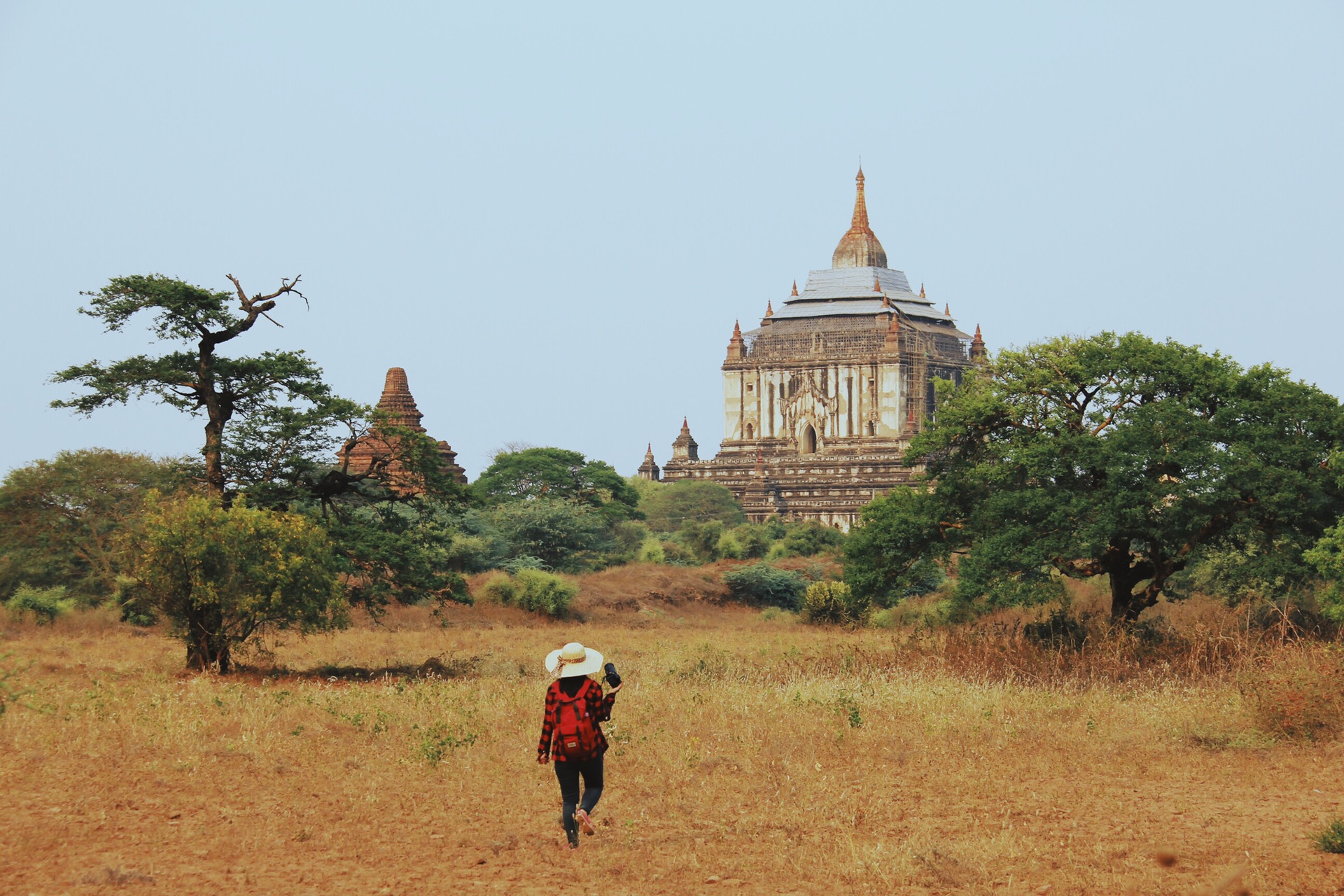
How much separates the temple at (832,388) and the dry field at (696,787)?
2620 inches

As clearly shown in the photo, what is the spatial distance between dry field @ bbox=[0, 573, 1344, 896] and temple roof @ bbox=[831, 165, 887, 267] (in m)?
80.4

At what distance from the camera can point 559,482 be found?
2579 inches

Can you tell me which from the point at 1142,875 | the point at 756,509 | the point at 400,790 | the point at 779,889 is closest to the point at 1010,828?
the point at 1142,875

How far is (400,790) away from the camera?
12500 millimetres

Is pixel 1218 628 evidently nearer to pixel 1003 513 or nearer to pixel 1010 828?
pixel 1003 513

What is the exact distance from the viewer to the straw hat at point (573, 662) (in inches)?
408

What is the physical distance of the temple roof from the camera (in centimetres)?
9900

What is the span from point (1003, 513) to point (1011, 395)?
78.3 inches

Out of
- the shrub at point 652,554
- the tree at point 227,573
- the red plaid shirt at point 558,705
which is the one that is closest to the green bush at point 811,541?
the shrub at point 652,554

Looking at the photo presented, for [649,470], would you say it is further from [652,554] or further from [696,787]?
[696,787]

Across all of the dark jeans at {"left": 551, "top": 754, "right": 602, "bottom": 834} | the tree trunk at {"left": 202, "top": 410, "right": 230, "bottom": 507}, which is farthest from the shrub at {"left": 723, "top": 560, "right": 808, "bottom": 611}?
the dark jeans at {"left": 551, "top": 754, "right": 602, "bottom": 834}

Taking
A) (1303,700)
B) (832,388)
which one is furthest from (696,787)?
(832,388)

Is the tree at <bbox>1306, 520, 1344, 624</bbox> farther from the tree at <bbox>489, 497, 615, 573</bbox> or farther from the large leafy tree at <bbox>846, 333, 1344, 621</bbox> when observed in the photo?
the tree at <bbox>489, 497, 615, 573</bbox>

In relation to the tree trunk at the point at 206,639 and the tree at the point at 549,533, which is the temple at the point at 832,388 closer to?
the tree at the point at 549,533
